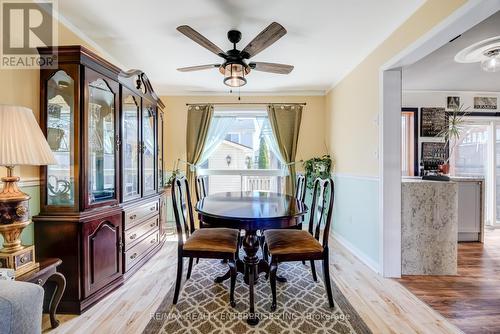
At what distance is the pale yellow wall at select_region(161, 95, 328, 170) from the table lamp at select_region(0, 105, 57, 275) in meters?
2.92

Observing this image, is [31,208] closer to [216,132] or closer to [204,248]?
[204,248]

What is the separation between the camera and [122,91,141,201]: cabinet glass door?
98.7 inches

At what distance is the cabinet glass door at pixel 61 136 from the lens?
6.48 feet

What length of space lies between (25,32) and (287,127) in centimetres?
343

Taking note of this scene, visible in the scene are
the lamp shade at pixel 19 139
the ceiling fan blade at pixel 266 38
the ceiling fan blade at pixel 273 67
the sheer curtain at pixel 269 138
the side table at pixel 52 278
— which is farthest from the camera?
the sheer curtain at pixel 269 138

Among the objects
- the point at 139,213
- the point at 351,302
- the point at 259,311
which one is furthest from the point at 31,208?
the point at 351,302

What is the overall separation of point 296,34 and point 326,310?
2.53 m

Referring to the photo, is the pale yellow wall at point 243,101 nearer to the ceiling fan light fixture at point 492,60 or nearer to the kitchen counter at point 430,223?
the kitchen counter at point 430,223

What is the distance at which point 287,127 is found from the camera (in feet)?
14.4

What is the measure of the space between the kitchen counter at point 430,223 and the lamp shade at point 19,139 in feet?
10.0

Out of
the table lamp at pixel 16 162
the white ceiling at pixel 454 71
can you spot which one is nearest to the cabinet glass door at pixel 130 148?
the table lamp at pixel 16 162

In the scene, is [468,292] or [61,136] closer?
[61,136]

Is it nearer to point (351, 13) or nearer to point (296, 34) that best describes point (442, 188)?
point (351, 13)

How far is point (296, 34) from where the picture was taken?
2549 millimetres
